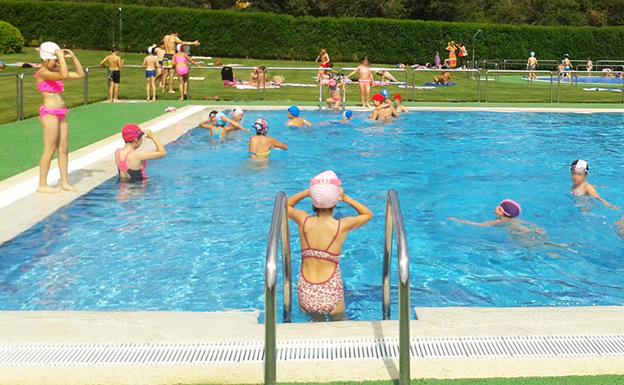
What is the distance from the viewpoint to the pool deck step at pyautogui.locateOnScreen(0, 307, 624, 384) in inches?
152

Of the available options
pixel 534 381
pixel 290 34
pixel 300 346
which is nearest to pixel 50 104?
pixel 300 346

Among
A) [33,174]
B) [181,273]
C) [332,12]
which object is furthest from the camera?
[332,12]

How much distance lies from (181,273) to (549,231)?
461cm

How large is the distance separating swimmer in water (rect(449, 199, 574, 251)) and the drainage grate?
438 cm

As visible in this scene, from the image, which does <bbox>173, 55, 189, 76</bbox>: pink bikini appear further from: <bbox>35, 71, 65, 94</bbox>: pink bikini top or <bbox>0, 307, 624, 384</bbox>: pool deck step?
<bbox>0, 307, 624, 384</bbox>: pool deck step

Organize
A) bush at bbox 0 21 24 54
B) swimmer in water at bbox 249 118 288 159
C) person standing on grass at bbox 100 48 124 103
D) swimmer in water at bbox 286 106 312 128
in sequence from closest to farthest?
swimmer in water at bbox 249 118 288 159, swimmer in water at bbox 286 106 312 128, person standing on grass at bbox 100 48 124 103, bush at bbox 0 21 24 54

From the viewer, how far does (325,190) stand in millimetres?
5160

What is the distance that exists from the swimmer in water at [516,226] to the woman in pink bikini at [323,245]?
146 inches

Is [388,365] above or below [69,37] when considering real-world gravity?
below

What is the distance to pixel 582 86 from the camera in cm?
3331

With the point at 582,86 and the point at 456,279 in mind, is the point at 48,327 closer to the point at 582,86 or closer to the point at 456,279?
the point at 456,279

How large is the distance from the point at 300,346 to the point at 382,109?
15.1 metres

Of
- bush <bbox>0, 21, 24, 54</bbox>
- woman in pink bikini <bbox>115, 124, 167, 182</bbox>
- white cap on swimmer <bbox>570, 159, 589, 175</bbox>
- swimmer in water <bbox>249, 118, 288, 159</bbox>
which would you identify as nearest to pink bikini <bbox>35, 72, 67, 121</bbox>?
woman in pink bikini <bbox>115, 124, 167, 182</bbox>

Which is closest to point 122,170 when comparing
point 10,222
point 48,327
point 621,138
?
point 10,222
